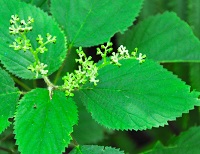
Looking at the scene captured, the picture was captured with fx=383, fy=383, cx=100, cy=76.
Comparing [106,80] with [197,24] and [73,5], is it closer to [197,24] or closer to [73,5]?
[73,5]

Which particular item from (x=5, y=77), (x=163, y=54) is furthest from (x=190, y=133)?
(x=5, y=77)

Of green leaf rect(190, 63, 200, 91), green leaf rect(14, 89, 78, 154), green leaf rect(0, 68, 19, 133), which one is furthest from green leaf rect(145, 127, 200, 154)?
green leaf rect(0, 68, 19, 133)

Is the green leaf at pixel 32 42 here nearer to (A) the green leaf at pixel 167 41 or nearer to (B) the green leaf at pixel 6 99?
(B) the green leaf at pixel 6 99

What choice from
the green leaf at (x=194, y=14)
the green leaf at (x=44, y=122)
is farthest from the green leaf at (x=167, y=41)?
the green leaf at (x=44, y=122)

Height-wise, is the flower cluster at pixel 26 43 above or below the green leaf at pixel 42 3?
below

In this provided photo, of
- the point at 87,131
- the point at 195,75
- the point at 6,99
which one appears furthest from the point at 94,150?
the point at 195,75

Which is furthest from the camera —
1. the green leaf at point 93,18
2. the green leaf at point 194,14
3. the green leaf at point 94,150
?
the green leaf at point 194,14
